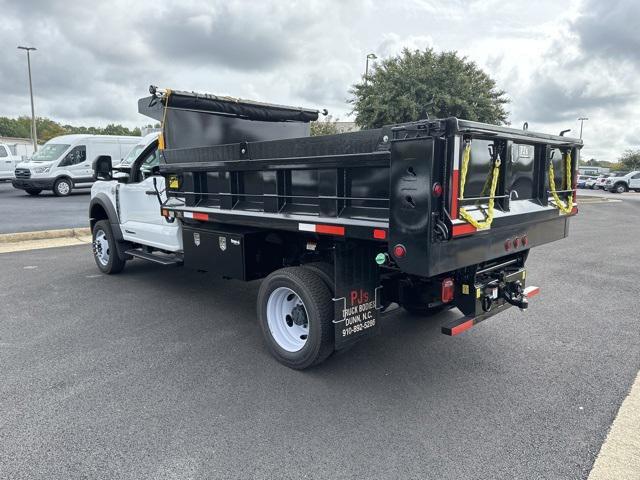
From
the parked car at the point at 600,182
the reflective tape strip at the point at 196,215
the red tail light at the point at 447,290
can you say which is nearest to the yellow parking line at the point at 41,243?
the reflective tape strip at the point at 196,215

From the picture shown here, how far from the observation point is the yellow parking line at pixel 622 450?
269 centimetres

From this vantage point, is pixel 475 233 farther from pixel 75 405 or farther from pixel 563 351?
pixel 75 405

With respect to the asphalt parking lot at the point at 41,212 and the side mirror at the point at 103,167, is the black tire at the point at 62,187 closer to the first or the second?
the asphalt parking lot at the point at 41,212

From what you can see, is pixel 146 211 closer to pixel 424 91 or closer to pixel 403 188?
pixel 403 188

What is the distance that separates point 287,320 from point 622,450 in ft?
8.48

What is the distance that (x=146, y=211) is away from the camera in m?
6.25

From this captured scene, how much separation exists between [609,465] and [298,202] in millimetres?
2723

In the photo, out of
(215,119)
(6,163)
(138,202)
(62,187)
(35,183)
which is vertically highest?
(6,163)

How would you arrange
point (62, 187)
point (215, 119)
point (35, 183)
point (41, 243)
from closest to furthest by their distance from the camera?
point (215, 119) → point (41, 243) → point (35, 183) → point (62, 187)

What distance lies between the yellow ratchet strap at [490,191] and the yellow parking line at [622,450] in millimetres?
1547

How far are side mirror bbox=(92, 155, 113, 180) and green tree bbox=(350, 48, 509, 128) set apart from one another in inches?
726

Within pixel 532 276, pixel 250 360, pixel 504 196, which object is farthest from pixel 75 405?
pixel 532 276

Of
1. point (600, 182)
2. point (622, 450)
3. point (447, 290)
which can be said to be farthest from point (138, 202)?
point (600, 182)

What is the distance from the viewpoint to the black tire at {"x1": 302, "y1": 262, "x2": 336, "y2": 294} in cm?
376
